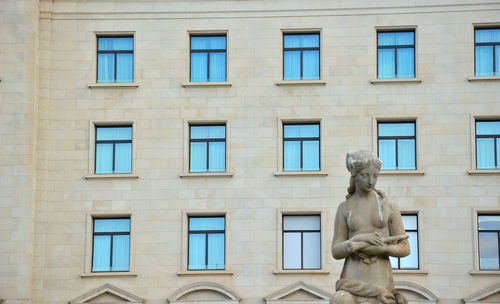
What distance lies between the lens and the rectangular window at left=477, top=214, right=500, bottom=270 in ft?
182

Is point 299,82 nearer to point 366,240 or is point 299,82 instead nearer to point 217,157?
point 217,157

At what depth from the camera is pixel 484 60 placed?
57125mm

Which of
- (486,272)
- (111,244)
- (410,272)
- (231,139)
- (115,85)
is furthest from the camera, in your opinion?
(115,85)

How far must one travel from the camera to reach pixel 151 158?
57.6 metres

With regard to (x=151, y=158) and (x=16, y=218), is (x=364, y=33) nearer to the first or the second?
(x=151, y=158)

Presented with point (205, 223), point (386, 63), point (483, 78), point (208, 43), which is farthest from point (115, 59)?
point (483, 78)

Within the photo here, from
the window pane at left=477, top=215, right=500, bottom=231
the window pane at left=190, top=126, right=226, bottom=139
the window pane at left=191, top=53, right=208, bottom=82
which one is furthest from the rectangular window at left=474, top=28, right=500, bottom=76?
the window pane at left=191, top=53, right=208, bottom=82

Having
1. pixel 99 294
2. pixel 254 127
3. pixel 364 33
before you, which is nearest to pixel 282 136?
pixel 254 127

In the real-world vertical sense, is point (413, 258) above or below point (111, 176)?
below

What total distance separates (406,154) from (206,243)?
919cm

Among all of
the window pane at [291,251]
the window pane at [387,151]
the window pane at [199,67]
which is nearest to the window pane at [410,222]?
the window pane at [387,151]

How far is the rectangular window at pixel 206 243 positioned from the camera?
185ft

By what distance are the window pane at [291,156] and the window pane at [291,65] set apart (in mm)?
2903

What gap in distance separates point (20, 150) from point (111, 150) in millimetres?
3847
